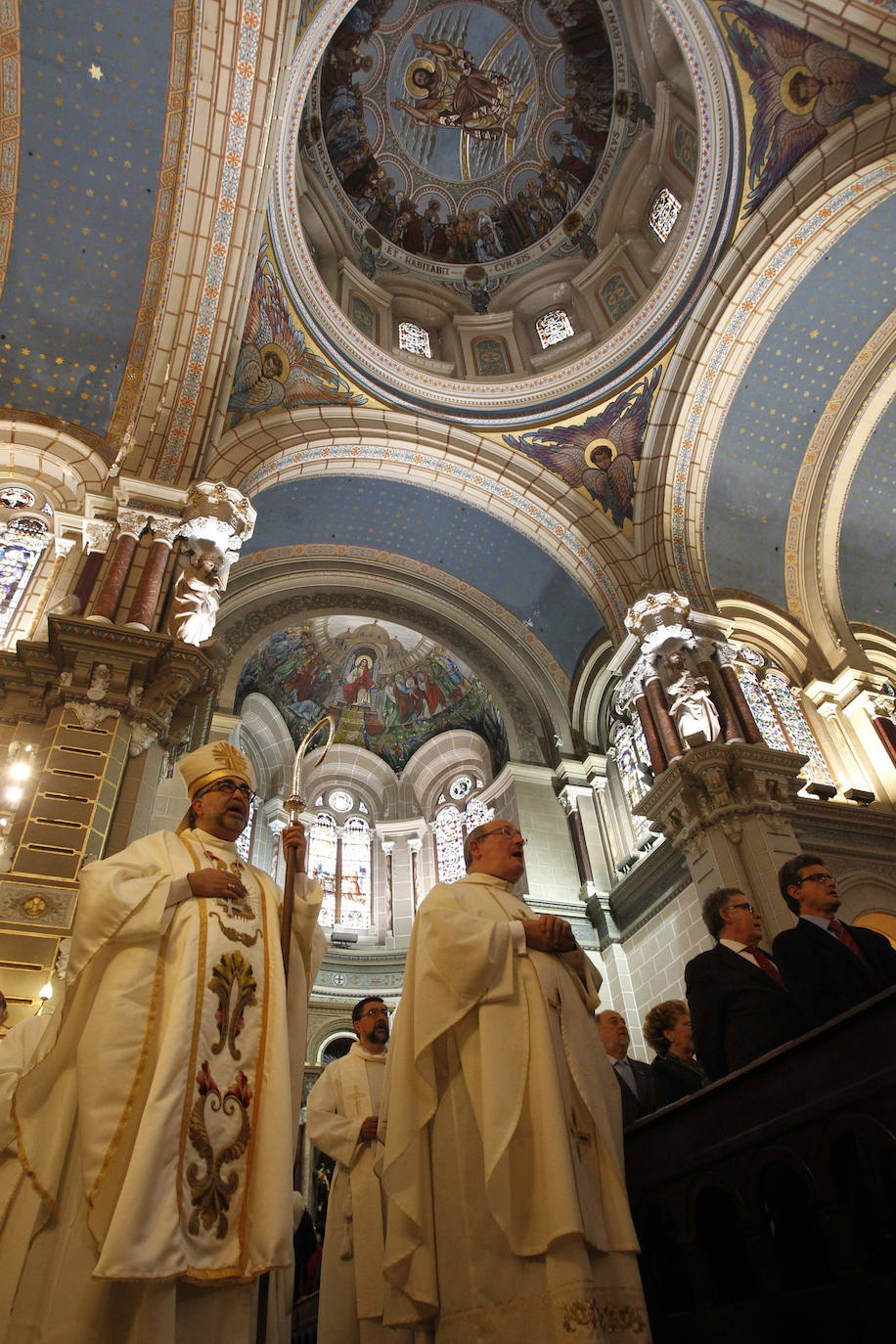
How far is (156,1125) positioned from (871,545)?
46.4 feet

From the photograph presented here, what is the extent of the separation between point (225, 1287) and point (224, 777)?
66.1 inches

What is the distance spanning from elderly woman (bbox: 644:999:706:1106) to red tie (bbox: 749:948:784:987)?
87cm

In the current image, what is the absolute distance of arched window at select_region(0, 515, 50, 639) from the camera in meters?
9.07

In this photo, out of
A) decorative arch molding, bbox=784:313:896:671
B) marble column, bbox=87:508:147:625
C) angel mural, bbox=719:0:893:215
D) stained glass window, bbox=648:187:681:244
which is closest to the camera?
marble column, bbox=87:508:147:625

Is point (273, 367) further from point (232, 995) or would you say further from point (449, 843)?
point (232, 995)

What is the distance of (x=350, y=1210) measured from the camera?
3951mm

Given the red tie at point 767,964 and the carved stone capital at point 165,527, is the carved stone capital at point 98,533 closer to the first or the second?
the carved stone capital at point 165,527

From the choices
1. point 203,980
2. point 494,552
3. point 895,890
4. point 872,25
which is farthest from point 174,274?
point 895,890

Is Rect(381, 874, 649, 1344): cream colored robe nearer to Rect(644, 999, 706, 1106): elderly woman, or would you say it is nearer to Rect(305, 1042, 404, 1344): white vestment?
Rect(305, 1042, 404, 1344): white vestment

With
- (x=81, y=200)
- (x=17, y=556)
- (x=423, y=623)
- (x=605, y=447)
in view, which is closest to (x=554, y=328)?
(x=605, y=447)

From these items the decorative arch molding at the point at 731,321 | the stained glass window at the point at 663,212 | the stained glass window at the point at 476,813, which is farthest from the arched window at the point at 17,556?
the stained glass window at the point at 663,212

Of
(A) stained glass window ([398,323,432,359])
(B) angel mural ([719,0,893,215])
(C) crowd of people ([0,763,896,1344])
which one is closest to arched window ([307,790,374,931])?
(A) stained glass window ([398,323,432,359])

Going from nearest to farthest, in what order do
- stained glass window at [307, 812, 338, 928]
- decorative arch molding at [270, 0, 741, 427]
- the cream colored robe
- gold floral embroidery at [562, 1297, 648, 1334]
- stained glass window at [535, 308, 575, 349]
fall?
1. gold floral embroidery at [562, 1297, 648, 1334]
2. the cream colored robe
3. decorative arch molding at [270, 0, 741, 427]
4. stained glass window at [307, 812, 338, 928]
5. stained glass window at [535, 308, 575, 349]

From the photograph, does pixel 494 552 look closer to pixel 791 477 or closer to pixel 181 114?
pixel 791 477
